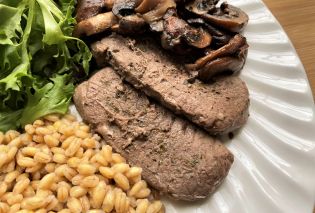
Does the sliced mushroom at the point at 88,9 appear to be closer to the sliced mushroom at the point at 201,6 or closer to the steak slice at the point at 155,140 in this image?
the steak slice at the point at 155,140

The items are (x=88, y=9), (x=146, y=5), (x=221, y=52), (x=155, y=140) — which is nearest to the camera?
(x=155, y=140)

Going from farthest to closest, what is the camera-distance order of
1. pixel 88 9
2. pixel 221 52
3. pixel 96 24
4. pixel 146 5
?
pixel 88 9
pixel 96 24
pixel 146 5
pixel 221 52

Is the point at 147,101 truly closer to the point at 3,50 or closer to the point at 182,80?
the point at 182,80

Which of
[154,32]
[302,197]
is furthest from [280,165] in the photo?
[154,32]

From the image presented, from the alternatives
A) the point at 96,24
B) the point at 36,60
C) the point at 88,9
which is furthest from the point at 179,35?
the point at 36,60

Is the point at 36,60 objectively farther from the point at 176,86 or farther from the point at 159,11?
the point at 176,86

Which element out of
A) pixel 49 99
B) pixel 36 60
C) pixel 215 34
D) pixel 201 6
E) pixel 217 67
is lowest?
pixel 49 99
